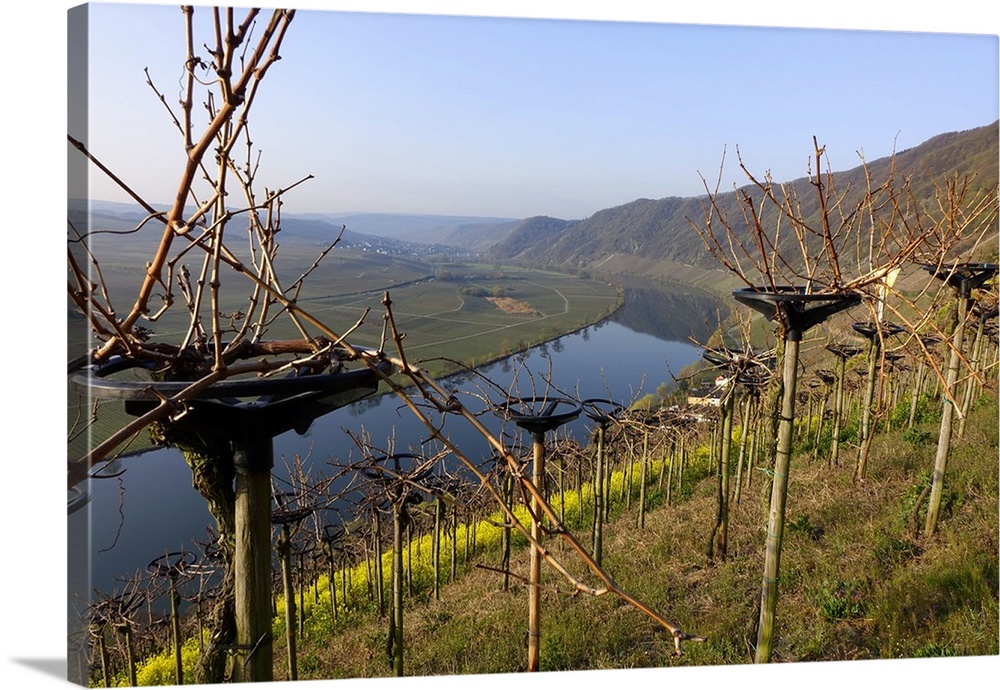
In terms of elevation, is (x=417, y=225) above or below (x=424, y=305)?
above

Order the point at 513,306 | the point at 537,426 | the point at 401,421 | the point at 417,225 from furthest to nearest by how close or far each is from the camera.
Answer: the point at 513,306 < the point at 401,421 < the point at 417,225 < the point at 537,426

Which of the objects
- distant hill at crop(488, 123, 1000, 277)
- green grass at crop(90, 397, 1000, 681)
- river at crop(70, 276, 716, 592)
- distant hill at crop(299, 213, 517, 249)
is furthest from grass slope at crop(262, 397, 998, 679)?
distant hill at crop(299, 213, 517, 249)

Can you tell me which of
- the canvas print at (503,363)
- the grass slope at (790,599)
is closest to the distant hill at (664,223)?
the canvas print at (503,363)

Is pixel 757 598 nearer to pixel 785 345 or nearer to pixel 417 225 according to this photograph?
pixel 785 345

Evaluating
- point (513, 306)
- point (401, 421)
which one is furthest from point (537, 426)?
point (513, 306)

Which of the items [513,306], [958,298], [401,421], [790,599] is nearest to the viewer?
[958,298]

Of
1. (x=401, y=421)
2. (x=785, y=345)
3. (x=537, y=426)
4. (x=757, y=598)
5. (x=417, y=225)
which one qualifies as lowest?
(x=757, y=598)

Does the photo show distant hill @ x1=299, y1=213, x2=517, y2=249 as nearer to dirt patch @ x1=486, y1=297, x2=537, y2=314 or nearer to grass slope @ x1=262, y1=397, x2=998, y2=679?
dirt patch @ x1=486, y1=297, x2=537, y2=314
